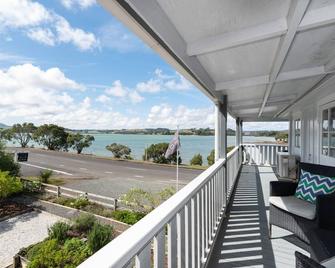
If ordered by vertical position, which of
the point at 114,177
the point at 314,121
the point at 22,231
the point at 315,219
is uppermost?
the point at 314,121

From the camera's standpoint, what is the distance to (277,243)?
3.01 meters

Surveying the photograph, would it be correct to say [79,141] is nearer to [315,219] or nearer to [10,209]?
[10,209]

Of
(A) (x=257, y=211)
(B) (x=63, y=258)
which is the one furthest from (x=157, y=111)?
(A) (x=257, y=211)

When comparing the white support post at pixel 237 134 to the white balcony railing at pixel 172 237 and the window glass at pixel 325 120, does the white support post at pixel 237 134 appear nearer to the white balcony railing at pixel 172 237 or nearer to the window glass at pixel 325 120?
the window glass at pixel 325 120

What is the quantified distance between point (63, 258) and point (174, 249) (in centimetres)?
624

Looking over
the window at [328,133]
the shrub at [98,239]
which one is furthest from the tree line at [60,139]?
the window at [328,133]

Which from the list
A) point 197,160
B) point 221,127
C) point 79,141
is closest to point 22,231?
point 221,127

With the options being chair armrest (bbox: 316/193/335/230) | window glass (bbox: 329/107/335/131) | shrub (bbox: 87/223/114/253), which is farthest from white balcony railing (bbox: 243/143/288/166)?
chair armrest (bbox: 316/193/335/230)

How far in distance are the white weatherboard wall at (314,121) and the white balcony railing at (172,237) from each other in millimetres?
2534

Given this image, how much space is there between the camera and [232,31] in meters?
1.92

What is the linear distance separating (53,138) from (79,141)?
13.1 feet

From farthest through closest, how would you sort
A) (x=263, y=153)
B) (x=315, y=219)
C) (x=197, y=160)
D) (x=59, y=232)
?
(x=197, y=160), (x=263, y=153), (x=59, y=232), (x=315, y=219)

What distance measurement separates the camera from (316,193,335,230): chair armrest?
8.21 feet

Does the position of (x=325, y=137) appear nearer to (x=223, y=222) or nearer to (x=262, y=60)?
(x=223, y=222)
